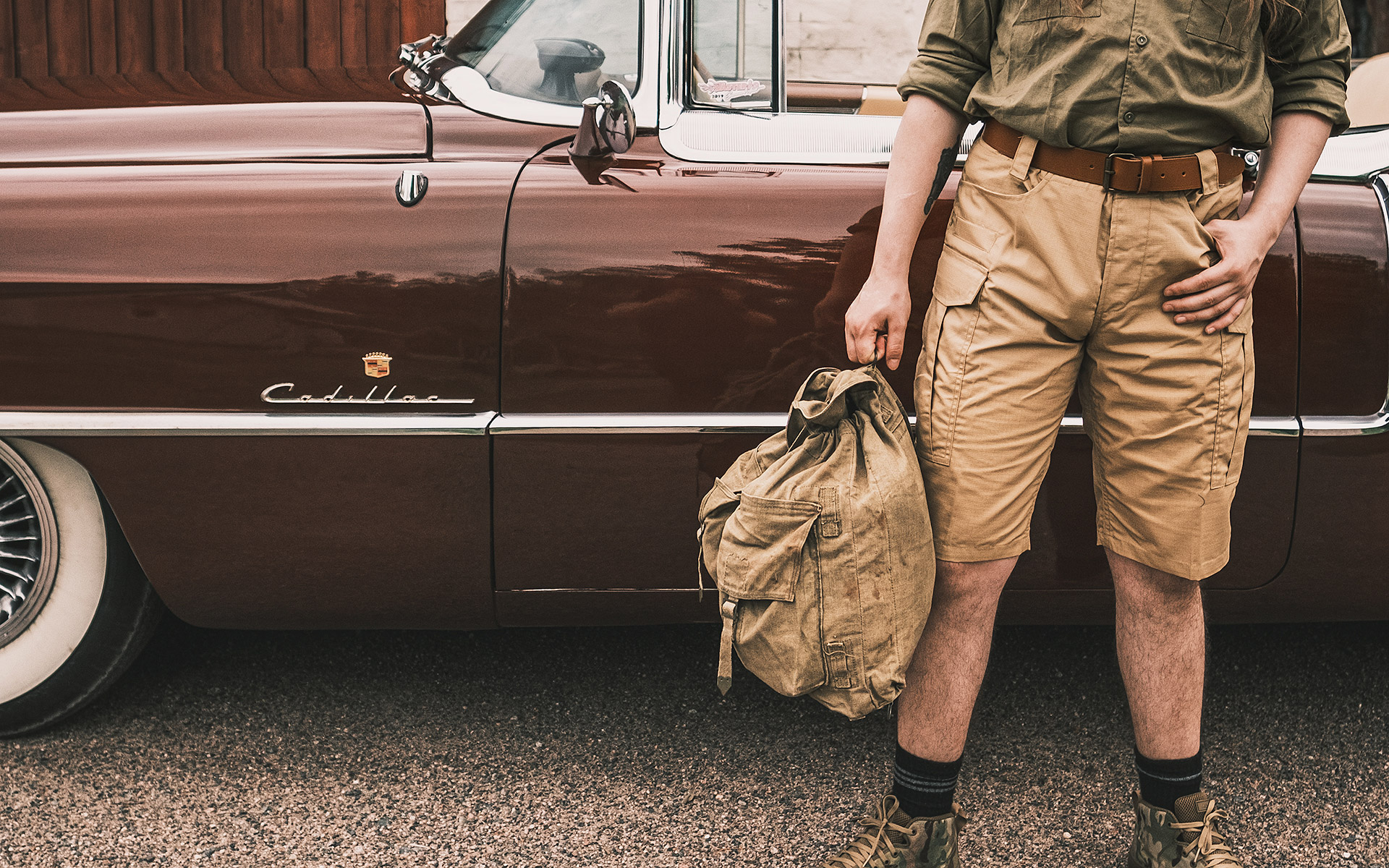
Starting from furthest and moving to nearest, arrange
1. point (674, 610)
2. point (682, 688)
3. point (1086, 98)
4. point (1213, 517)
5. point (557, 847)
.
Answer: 1. point (682, 688)
2. point (674, 610)
3. point (557, 847)
4. point (1213, 517)
5. point (1086, 98)

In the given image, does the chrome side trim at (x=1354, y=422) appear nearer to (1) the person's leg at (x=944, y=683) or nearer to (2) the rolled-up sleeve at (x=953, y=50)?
(1) the person's leg at (x=944, y=683)

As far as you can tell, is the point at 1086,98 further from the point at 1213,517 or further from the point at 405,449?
the point at 405,449

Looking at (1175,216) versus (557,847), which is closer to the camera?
(1175,216)

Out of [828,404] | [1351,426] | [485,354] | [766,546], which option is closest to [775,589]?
[766,546]

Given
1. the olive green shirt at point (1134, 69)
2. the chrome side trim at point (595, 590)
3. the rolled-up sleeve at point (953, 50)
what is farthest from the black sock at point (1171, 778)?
the rolled-up sleeve at point (953, 50)

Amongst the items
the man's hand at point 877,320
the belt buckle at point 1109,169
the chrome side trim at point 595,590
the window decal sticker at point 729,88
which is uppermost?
the window decal sticker at point 729,88

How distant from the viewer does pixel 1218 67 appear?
152 centimetres

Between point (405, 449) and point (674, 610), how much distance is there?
0.57m

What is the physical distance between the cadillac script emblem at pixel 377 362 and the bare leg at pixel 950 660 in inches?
38.3

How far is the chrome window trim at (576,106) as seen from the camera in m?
2.14

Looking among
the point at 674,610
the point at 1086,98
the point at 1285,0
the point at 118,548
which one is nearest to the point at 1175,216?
the point at 1086,98

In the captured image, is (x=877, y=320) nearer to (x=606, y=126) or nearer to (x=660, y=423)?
(x=660, y=423)

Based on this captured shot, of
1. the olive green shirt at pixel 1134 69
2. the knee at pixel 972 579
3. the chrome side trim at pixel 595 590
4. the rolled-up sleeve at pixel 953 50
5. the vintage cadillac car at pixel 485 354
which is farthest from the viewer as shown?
the chrome side trim at pixel 595 590

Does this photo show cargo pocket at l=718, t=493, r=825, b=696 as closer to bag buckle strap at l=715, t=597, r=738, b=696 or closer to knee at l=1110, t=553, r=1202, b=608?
bag buckle strap at l=715, t=597, r=738, b=696
